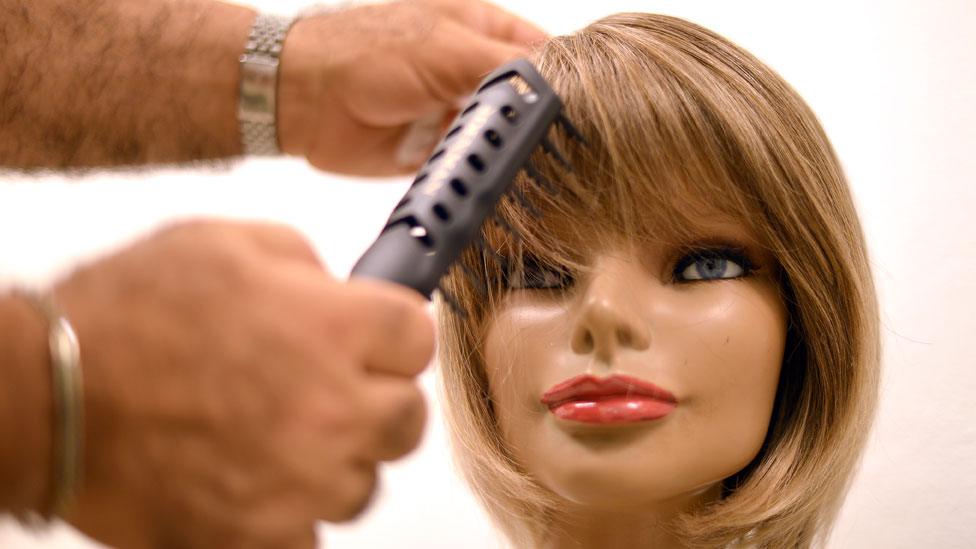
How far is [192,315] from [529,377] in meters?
0.47

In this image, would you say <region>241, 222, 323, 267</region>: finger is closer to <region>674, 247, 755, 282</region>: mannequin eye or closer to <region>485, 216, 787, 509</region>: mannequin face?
<region>485, 216, 787, 509</region>: mannequin face

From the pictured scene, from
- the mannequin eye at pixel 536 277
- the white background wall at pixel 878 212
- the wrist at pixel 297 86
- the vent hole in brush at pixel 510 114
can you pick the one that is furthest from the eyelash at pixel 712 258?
the white background wall at pixel 878 212

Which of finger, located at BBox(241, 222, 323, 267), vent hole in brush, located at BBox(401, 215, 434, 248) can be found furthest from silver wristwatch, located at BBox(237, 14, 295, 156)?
finger, located at BBox(241, 222, 323, 267)

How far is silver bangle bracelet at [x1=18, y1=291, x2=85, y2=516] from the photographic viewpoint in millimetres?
448

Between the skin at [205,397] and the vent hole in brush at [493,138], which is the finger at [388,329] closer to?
the skin at [205,397]

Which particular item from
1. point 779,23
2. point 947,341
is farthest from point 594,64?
point 947,341

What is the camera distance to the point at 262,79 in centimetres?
98

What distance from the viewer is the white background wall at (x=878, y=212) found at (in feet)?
4.47

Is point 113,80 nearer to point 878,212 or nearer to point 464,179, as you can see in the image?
point 464,179

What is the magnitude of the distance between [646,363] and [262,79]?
490 mm

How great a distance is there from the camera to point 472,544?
1461 mm

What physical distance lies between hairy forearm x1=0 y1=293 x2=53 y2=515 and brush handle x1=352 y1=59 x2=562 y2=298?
0.22 metres

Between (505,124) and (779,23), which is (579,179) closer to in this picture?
(505,124)

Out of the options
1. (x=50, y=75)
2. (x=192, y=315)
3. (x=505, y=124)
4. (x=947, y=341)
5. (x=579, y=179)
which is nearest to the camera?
(x=192, y=315)
